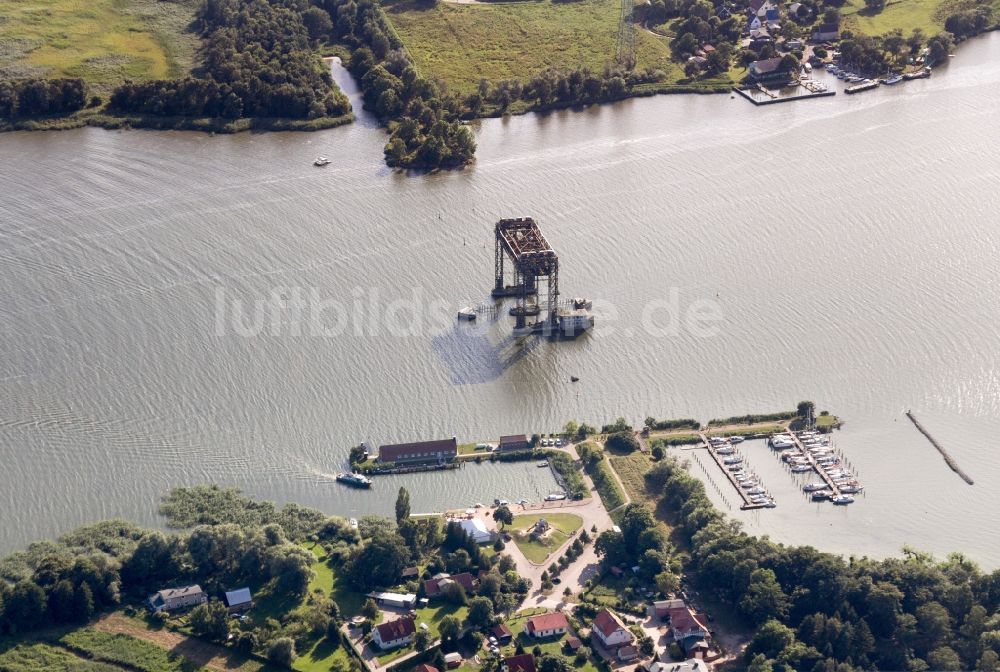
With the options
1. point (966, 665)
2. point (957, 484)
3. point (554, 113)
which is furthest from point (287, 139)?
point (966, 665)

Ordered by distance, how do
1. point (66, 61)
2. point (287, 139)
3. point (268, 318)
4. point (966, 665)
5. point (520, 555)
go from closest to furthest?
1. point (966, 665)
2. point (520, 555)
3. point (268, 318)
4. point (287, 139)
5. point (66, 61)

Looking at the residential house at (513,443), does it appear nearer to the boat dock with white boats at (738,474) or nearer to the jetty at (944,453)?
the boat dock with white boats at (738,474)

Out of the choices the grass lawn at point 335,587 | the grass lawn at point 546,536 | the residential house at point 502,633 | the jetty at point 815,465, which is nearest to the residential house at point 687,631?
the residential house at point 502,633

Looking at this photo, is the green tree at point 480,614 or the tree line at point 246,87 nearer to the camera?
the green tree at point 480,614

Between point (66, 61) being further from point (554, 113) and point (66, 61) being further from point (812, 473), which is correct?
point (812, 473)

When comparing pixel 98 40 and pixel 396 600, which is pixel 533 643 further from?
pixel 98 40

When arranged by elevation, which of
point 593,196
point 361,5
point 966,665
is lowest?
point 966,665
